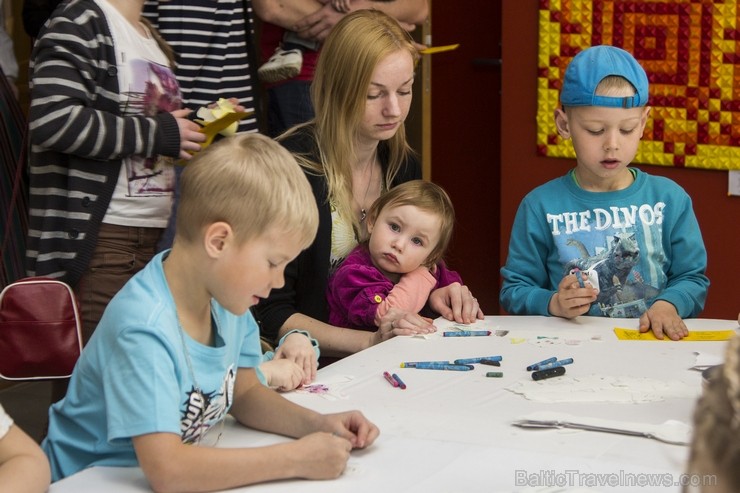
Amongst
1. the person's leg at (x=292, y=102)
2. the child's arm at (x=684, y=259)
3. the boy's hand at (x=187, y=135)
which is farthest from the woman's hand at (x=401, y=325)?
the person's leg at (x=292, y=102)

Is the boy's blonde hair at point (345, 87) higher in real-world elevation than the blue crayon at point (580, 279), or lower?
higher

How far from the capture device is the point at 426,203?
2758 millimetres

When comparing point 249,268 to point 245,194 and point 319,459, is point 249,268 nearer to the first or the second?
point 245,194

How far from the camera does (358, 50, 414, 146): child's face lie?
285cm

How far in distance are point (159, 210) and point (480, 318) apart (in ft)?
3.06

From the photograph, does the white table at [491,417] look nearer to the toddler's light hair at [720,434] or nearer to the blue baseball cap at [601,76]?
the blue baseball cap at [601,76]

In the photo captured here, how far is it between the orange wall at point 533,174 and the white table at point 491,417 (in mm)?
1809

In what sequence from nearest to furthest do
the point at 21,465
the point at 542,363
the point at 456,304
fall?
1. the point at 21,465
2. the point at 542,363
3. the point at 456,304

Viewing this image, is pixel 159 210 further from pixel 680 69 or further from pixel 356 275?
pixel 680 69

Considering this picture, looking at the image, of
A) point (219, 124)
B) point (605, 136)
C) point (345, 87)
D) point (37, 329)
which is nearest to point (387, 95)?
point (345, 87)

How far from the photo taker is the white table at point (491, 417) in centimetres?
167

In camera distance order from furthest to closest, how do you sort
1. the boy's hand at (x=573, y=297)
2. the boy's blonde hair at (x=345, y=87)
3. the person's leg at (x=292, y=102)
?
1. the person's leg at (x=292, y=102)
2. the boy's blonde hair at (x=345, y=87)
3. the boy's hand at (x=573, y=297)

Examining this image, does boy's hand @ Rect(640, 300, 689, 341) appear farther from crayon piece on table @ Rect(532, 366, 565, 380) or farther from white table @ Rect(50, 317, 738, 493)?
crayon piece on table @ Rect(532, 366, 565, 380)

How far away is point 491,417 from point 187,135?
1.31m
